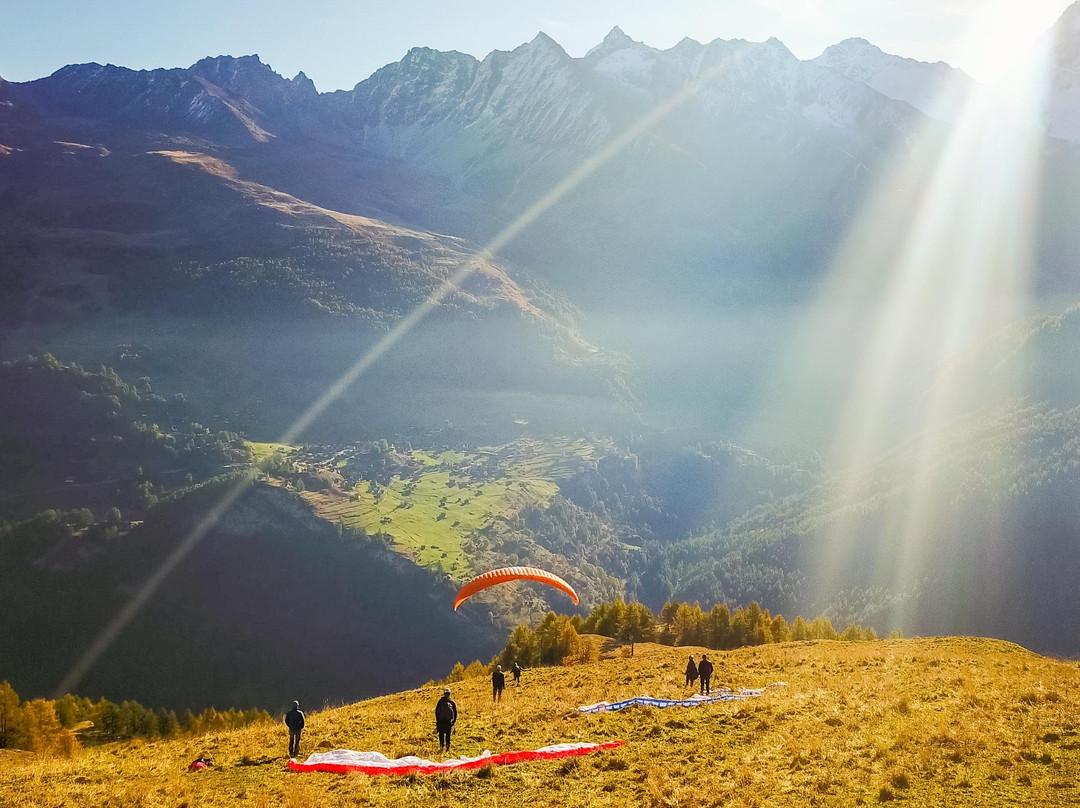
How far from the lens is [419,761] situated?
2530 centimetres

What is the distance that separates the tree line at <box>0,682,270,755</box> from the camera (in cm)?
4800

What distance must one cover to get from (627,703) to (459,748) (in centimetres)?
998

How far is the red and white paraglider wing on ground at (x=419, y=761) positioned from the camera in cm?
2427

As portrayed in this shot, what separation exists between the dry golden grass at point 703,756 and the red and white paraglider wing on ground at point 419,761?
2.88 ft

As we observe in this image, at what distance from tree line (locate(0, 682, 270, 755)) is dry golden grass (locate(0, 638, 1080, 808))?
529 inches

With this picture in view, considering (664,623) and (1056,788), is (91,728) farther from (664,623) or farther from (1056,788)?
(1056,788)

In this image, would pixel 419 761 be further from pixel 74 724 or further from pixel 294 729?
pixel 74 724

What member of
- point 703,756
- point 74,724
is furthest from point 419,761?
point 74,724

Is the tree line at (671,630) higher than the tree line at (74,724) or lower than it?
higher

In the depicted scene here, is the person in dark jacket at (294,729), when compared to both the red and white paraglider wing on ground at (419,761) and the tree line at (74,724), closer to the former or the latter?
the red and white paraglider wing on ground at (419,761)

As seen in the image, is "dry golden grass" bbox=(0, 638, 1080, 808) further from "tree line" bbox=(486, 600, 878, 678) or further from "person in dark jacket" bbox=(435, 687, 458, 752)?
"tree line" bbox=(486, 600, 878, 678)

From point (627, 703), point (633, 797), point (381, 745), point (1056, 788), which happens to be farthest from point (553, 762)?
point (1056, 788)

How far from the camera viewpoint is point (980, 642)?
61.6 meters

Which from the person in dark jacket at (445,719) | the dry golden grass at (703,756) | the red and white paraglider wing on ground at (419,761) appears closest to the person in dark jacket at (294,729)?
the dry golden grass at (703,756)
